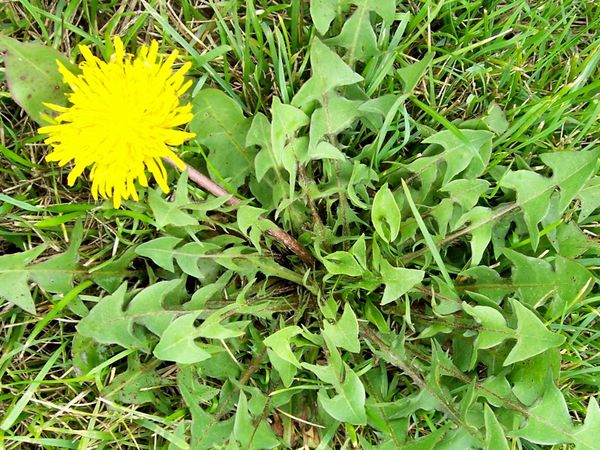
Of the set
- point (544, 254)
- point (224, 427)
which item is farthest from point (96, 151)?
point (544, 254)

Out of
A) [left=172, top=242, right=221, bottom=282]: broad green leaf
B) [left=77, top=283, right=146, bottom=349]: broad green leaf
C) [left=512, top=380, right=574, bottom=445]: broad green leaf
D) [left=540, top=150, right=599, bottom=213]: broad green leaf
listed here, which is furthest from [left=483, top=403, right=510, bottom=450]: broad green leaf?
[left=77, top=283, right=146, bottom=349]: broad green leaf

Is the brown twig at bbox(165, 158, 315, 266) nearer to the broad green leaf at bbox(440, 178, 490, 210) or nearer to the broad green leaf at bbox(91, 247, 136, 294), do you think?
the broad green leaf at bbox(91, 247, 136, 294)

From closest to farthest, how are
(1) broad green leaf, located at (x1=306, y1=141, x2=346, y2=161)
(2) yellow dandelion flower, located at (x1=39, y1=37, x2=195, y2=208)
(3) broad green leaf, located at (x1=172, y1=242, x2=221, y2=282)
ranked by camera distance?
(2) yellow dandelion flower, located at (x1=39, y1=37, x2=195, y2=208), (1) broad green leaf, located at (x1=306, y1=141, x2=346, y2=161), (3) broad green leaf, located at (x1=172, y1=242, x2=221, y2=282)

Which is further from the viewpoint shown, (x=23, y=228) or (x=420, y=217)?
(x=23, y=228)

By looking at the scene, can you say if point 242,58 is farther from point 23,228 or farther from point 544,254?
point 544,254

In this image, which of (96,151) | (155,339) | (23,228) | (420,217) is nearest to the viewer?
(96,151)

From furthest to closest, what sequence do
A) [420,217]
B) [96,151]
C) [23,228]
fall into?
[23,228]
[420,217]
[96,151]

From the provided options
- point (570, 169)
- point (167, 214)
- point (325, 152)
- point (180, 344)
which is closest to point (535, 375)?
point (570, 169)

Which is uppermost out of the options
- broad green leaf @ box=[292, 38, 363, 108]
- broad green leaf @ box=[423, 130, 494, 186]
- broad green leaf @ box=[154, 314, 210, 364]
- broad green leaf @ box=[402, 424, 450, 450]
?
broad green leaf @ box=[292, 38, 363, 108]
